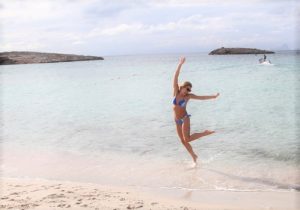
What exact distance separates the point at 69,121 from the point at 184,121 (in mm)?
6741

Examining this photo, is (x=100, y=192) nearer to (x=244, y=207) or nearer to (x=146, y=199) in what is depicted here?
(x=146, y=199)

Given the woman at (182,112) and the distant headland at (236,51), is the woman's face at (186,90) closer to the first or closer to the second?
the woman at (182,112)

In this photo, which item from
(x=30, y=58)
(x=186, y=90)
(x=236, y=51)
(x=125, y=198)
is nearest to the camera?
(x=125, y=198)

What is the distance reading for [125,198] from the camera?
5934 mm

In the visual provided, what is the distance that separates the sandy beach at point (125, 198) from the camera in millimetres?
5551

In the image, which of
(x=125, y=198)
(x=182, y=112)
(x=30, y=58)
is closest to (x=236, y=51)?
(x=30, y=58)

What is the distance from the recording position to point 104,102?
1923 centimetres

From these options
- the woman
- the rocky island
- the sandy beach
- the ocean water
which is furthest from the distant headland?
the sandy beach

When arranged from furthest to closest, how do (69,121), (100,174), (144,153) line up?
(69,121) → (144,153) → (100,174)

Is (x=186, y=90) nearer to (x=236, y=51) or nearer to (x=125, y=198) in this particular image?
(x=125, y=198)

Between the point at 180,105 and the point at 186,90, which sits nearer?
the point at 186,90

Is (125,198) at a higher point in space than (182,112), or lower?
lower

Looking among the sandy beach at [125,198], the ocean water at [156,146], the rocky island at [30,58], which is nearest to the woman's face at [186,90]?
the ocean water at [156,146]

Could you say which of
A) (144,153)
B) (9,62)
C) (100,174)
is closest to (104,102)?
(144,153)
